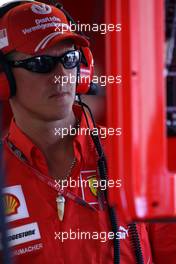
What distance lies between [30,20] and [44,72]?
0.48ft

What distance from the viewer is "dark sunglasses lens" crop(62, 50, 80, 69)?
131 cm

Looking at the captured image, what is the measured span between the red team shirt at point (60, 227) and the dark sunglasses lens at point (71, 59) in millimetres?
195

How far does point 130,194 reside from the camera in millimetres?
728

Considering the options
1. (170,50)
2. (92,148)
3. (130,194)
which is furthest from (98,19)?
(130,194)

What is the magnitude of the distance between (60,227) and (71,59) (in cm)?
39

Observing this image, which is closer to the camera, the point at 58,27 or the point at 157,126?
the point at 157,126

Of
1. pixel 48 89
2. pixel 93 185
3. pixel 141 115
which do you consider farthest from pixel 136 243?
pixel 141 115

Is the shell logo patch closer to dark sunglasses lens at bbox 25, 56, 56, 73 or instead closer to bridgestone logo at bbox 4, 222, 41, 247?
bridgestone logo at bbox 4, 222, 41, 247

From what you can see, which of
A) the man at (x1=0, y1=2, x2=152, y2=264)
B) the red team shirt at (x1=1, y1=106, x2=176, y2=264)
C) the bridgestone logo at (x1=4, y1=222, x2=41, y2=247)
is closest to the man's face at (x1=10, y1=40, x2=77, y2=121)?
the man at (x1=0, y1=2, x2=152, y2=264)

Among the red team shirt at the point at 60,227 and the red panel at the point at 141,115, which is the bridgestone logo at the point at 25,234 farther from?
the red panel at the point at 141,115

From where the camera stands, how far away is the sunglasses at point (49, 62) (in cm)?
131

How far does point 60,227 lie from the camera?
4.38 ft

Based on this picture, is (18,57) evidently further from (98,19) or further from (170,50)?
(170,50)

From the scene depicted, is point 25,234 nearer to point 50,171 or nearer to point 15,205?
point 15,205
